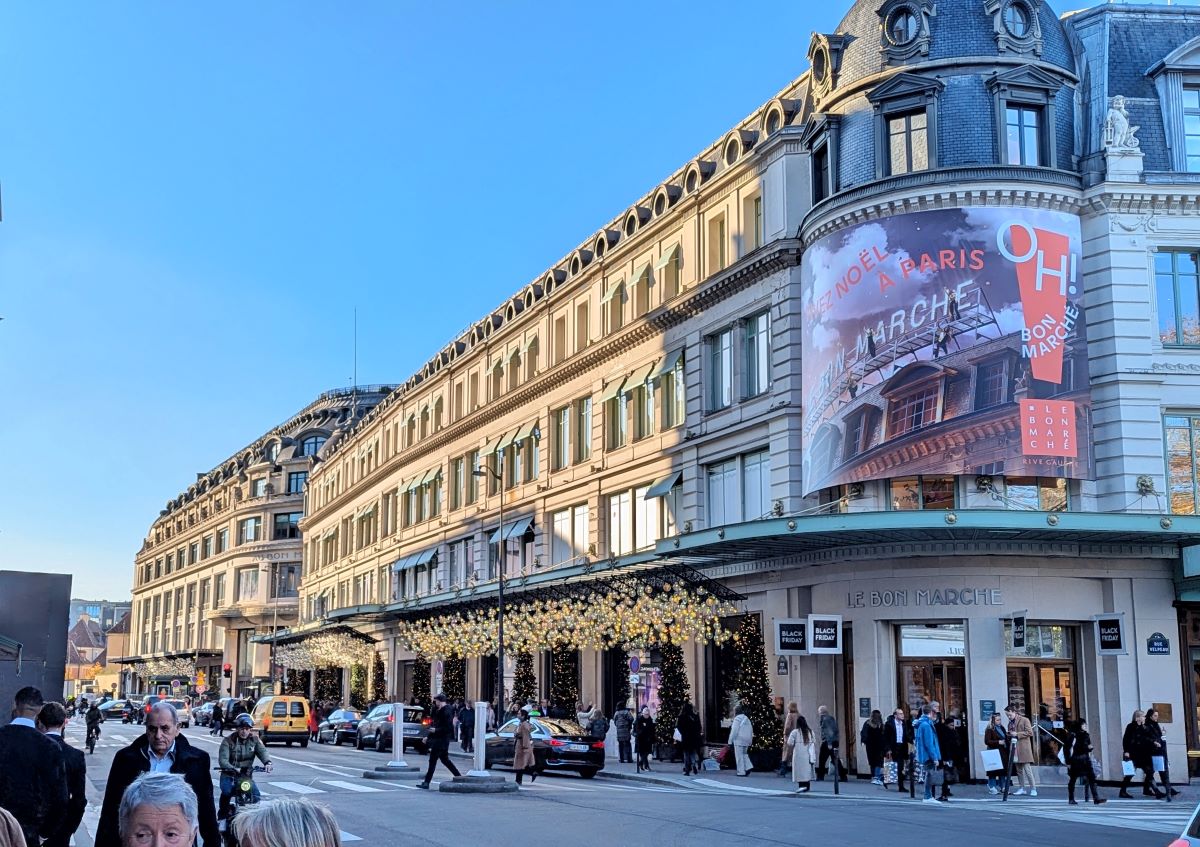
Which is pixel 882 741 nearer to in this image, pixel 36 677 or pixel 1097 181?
pixel 1097 181

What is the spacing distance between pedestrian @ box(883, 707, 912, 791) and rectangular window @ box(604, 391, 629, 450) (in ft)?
61.1

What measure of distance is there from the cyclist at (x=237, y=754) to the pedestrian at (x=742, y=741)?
63.6 feet

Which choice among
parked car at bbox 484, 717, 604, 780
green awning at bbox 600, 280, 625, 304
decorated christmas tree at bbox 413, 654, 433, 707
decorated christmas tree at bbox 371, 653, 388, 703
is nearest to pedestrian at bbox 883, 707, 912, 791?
parked car at bbox 484, 717, 604, 780

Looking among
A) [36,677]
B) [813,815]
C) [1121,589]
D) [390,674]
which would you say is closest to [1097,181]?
[1121,589]

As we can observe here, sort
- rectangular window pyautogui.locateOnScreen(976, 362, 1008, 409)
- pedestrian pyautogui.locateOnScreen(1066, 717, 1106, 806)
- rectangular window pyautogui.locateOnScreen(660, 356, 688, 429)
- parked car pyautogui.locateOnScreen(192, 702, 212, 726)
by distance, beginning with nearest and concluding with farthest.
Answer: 1. pedestrian pyautogui.locateOnScreen(1066, 717, 1106, 806)
2. rectangular window pyautogui.locateOnScreen(976, 362, 1008, 409)
3. rectangular window pyautogui.locateOnScreen(660, 356, 688, 429)
4. parked car pyautogui.locateOnScreen(192, 702, 212, 726)

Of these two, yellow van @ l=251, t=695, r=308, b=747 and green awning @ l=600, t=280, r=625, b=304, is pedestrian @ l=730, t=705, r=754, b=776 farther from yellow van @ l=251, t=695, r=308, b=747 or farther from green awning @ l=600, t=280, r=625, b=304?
yellow van @ l=251, t=695, r=308, b=747

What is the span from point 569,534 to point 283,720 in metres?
12.8

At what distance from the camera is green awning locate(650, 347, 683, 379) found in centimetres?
4316

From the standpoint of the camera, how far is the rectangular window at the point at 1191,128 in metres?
34.0

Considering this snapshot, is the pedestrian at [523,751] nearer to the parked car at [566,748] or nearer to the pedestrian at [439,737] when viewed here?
the pedestrian at [439,737]

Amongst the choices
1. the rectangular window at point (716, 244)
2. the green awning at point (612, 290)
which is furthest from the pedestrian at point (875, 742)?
the green awning at point (612, 290)

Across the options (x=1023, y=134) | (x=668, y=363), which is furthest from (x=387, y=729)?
(x=1023, y=134)

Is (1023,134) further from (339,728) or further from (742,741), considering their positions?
(339,728)

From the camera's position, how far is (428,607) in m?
58.3
